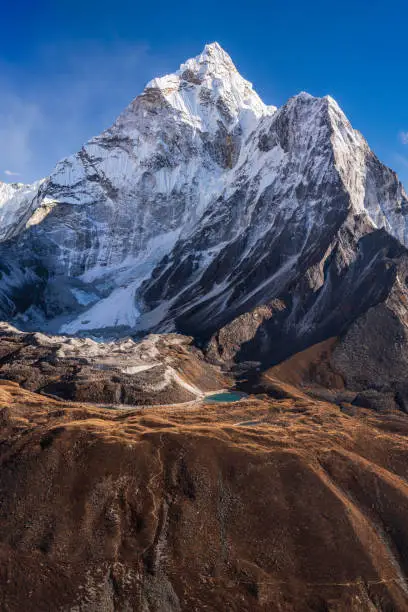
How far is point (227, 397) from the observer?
88.6 m

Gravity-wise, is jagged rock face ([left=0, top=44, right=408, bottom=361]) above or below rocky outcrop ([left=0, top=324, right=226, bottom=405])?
above

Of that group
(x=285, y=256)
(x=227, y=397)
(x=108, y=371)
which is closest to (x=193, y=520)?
(x=108, y=371)

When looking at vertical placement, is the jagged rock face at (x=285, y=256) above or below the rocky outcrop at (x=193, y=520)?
above

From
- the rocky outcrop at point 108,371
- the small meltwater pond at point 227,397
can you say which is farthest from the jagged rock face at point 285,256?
the rocky outcrop at point 108,371

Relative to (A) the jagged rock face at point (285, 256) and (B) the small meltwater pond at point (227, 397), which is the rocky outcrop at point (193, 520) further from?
(A) the jagged rock face at point (285, 256)

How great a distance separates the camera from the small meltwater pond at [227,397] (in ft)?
283

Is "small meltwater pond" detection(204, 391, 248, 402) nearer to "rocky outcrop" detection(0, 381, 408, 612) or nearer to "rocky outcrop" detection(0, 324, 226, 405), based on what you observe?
"rocky outcrop" detection(0, 324, 226, 405)

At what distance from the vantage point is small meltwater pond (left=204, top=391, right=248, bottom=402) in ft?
283

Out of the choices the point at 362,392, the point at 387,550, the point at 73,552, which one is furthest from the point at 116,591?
the point at 362,392

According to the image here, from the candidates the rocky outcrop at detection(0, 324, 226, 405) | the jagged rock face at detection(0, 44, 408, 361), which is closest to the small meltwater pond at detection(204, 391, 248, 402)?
the rocky outcrop at detection(0, 324, 226, 405)

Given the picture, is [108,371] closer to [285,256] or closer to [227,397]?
[227,397]

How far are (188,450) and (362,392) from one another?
49.5 metres

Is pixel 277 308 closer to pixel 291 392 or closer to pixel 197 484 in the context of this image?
pixel 291 392

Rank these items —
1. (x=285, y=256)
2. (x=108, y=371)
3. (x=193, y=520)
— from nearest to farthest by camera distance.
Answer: (x=193, y=520)
(x=108, y=371)
(x=285, y=256)
